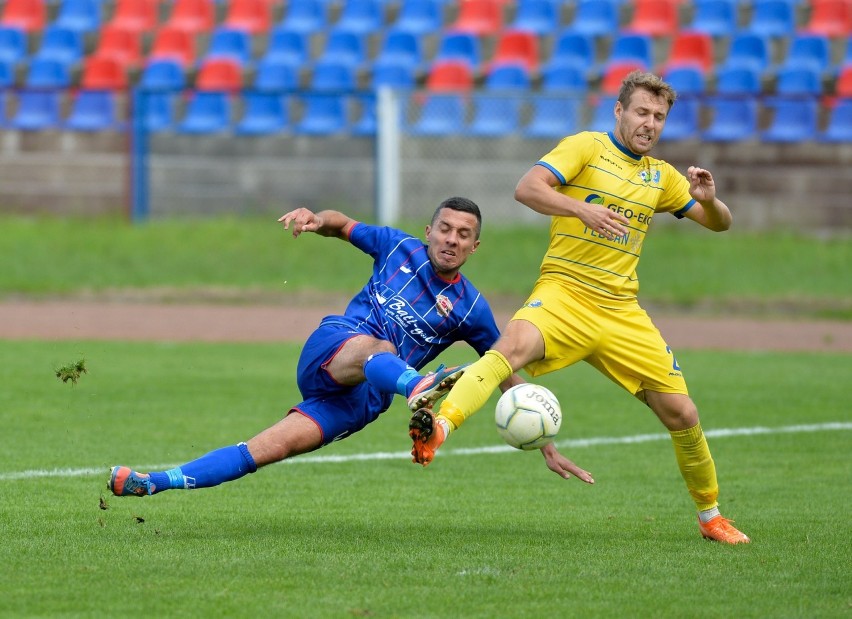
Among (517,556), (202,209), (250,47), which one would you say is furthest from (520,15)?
(517,556)

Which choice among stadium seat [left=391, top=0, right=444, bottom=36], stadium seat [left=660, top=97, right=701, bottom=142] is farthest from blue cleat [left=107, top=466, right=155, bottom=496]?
stadium seat [left=391, top=0, right=444, bottom=36]

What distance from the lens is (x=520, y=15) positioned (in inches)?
898

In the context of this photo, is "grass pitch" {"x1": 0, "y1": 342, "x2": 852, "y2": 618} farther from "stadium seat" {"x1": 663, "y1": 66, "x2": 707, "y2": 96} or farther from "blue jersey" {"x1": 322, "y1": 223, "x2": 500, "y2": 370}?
"stadium seat" {"x1": 663, "y1": 66, "x2": 707, "y2": 96}

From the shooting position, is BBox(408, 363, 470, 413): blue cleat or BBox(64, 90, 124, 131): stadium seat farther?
BBox(64, 90, 124, 131): stadium seat

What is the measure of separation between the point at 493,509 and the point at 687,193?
1975mm

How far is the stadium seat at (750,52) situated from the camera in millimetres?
20797

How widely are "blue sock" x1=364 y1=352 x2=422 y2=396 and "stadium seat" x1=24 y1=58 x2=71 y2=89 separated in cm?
1817

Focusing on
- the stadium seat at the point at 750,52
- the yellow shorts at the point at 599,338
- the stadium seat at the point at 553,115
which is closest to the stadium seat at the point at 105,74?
the stadium seat at the point at 553,115

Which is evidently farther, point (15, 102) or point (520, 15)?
point (520, 15)

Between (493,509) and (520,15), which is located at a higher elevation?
(520,15)

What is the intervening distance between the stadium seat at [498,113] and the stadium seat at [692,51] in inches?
119

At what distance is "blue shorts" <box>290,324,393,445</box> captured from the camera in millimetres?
6340

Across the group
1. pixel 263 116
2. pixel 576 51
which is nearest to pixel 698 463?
pixel 263 116

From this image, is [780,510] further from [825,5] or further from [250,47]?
[250,47]
